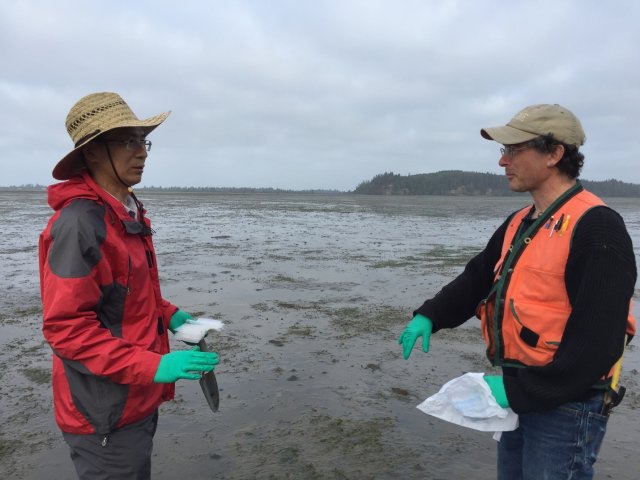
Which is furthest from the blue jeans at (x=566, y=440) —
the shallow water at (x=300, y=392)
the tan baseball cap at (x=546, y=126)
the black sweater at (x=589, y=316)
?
the shallow water at (x=300, y=392)

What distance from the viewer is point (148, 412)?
7.99 ft

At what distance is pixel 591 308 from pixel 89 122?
257 cm

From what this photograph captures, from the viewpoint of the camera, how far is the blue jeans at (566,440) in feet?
7.17

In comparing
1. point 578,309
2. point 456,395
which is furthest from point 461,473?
point 578,309

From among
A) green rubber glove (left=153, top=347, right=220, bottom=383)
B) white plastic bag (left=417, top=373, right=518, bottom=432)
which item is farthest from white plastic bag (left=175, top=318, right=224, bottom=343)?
white plastic bag (left=417, top=373, right=518, bottom=432)

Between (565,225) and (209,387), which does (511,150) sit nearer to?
(565,225)

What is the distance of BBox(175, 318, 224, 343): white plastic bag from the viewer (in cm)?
265

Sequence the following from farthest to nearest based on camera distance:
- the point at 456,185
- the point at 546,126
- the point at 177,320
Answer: the point at 456,185, the point at 177,320, the point at 546,126

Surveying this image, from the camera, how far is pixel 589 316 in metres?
2.00

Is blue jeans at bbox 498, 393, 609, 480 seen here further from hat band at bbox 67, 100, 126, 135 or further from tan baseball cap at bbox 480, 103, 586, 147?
hat band at bbox 67, 100, 126, 135

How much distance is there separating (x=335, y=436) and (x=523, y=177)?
9.66ft

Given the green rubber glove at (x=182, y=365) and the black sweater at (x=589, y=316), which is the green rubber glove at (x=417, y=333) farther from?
the green rubber glove at (x=182, y=365)

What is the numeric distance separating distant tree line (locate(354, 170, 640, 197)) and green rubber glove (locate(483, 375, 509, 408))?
143747 millimetres

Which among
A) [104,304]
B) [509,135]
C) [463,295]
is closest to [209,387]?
[104,304]
